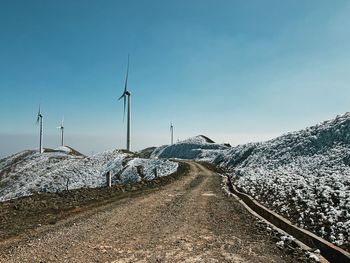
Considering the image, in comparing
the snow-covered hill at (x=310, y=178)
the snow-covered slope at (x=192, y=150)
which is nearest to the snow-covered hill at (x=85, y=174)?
the snow-covered hill at (x=310, y=178)

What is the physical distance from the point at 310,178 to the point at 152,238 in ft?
52.2

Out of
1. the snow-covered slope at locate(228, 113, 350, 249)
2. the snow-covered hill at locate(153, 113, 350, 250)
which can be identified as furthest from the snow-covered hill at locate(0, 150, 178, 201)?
the snow-covered slope at locate(228, 113, 350, 249)

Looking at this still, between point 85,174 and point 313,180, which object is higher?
point 85,174

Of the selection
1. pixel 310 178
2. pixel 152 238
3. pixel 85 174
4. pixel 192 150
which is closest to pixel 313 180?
pixel 310 178

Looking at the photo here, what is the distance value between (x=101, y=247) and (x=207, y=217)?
21.9 feet

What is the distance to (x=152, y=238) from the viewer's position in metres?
12.7

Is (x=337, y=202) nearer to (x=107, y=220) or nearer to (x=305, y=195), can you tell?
(x=305, y=195)

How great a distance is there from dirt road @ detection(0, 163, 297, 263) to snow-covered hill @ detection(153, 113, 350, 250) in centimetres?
240

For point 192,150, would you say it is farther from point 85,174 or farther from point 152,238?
point 152,238

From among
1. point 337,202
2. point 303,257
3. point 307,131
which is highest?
point 307,131

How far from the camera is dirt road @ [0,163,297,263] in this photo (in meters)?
10.5

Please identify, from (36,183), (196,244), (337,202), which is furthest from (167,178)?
(36,183)

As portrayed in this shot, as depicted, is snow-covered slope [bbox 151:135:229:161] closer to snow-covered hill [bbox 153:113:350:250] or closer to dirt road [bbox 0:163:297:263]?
snow-covered hill [bbox 153:113:350:250]

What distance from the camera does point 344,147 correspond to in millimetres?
38500
